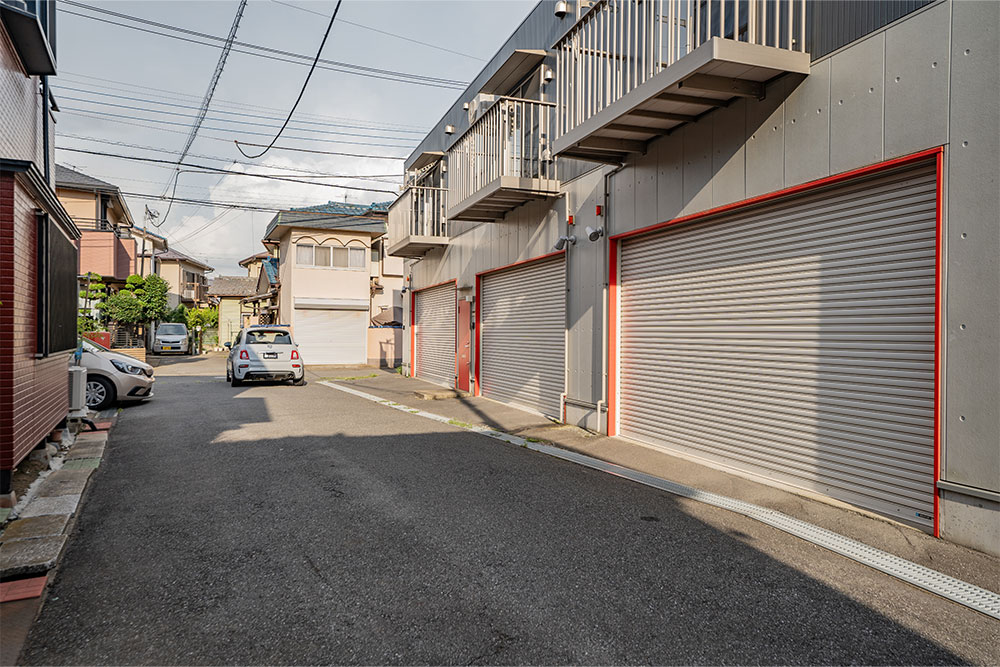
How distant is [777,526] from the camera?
4703 mm

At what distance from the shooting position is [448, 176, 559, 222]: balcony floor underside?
9.73m

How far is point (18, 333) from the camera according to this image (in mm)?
5180

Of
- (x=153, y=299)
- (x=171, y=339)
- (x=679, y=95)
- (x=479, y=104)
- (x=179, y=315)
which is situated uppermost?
A: (x=479, y=104)

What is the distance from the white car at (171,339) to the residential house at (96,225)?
7.63 metres

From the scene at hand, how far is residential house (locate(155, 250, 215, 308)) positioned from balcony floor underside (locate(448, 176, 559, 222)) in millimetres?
37797

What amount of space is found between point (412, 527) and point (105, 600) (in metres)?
1.94

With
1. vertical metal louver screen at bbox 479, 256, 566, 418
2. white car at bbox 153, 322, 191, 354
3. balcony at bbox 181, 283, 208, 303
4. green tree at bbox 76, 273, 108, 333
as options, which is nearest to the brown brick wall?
vertical metal louver screen at bbox 479, 256, 566, 418

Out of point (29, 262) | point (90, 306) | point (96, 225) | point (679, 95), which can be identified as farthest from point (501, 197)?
point (96, 225)

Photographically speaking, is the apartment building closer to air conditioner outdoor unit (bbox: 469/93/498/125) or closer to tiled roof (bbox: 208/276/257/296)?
air conditioner outdoor unit (bbox: 469/93/498/125)

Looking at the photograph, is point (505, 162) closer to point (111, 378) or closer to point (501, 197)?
point (501, 197)

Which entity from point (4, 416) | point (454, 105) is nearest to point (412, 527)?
point (4, 416)

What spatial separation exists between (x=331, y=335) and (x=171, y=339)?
14014mm

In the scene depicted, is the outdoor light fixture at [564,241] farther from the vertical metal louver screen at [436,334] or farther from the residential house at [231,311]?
the residential house at [231,311]

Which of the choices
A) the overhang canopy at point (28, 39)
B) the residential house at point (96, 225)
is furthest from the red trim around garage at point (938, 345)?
the residential house at point (96, 225)
